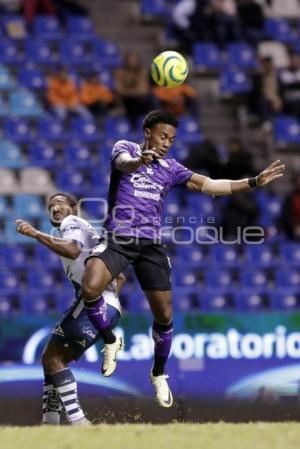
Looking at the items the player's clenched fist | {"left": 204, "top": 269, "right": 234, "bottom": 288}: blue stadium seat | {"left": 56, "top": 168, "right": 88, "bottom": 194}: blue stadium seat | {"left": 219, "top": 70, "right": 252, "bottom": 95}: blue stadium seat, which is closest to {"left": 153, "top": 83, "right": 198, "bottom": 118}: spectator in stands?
{"left": 219, "top": 70, "right": 252, "bottom": 95}: blue stadium seat

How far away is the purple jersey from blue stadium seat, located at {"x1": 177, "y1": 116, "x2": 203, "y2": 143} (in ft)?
28.7

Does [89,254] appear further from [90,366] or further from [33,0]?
[33,0]

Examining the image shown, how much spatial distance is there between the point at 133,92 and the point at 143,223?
900cm

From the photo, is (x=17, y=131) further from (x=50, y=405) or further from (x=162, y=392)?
(x=162, y=392)

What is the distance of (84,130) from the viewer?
18922 mm

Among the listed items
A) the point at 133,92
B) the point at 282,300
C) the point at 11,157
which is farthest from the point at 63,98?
the point at 282,300

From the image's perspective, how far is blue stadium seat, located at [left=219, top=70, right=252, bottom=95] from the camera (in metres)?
20.8

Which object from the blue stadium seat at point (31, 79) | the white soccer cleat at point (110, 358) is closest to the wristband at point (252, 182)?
the white soccer cleat at point (110, 358)

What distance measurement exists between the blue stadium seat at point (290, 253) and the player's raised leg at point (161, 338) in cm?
728

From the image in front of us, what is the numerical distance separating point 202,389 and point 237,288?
467cm

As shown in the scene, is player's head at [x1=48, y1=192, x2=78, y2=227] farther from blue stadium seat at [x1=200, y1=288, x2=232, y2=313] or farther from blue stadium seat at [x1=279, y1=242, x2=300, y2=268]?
blue stadium seat at [x1=279, y1=242, x2=300, y2=268]

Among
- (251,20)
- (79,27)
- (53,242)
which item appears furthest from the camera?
(251,20)

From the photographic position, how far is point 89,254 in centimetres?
1058

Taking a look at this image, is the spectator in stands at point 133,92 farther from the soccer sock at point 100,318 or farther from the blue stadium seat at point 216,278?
the soccer sock at point 100,318
